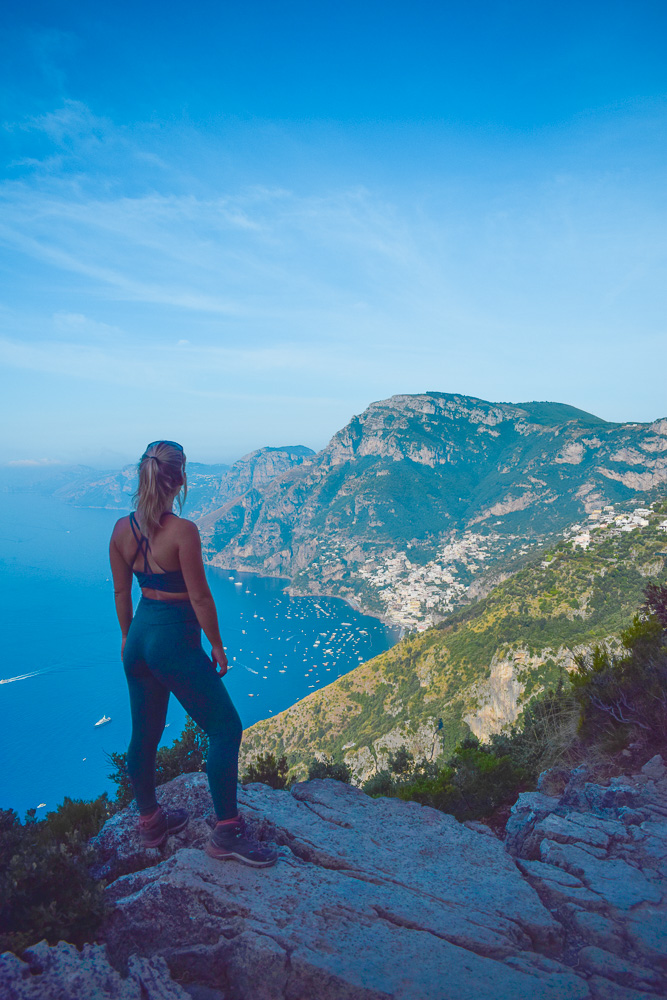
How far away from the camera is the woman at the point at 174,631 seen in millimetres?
2533

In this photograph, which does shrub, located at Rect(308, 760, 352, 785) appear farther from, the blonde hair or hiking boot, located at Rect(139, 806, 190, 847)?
the blonde hair

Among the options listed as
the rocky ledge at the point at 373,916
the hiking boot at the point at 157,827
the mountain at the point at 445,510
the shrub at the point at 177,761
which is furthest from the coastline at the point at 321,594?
the hiking boot at the point at 157,827

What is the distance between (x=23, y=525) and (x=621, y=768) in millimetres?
215587

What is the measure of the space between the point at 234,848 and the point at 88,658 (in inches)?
3212

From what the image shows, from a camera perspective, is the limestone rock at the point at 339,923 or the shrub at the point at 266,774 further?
the shrub at the point at 266,774

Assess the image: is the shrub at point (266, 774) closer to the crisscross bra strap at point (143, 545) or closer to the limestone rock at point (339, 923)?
the limestone rock at point (339, 923)

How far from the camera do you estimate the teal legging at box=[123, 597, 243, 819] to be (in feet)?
8.38

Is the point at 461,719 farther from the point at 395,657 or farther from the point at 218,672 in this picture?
the point at 218,672

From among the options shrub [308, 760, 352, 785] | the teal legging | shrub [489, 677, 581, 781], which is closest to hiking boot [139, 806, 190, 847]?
the teal legging

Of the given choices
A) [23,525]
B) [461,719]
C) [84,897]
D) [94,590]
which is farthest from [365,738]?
[23,525]

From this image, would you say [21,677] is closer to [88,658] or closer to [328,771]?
[88,658]

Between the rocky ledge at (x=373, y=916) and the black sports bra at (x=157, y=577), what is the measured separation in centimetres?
154

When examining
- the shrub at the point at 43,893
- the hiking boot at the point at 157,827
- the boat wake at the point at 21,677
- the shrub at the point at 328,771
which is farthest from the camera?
the boat wake at the point at 21,677

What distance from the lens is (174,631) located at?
2.55 metres
